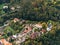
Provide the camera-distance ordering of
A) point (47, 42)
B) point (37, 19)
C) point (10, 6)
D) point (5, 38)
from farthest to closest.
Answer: point (10, 6)
point (37, 19)
point (5, 38)
point (47, 42)

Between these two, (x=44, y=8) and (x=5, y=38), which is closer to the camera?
(x=5, y=38)

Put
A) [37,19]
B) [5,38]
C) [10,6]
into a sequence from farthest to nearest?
[10,6] < [37,19] < [5,38]

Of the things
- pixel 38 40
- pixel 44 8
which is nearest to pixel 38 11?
pixel 44 8

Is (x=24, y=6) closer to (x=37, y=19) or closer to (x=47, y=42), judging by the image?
(x=37, y=19)

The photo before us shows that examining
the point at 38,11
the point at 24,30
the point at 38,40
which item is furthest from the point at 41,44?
the point at 38,11

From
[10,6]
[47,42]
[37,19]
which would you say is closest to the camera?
[47,42]

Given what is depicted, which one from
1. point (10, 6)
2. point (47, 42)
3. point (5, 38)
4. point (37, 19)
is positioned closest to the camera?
point (47, 42)

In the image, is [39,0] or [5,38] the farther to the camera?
[39,0]

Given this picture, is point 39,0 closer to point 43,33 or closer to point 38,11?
point 38,11

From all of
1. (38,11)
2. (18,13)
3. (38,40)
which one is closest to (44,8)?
(38,11)
